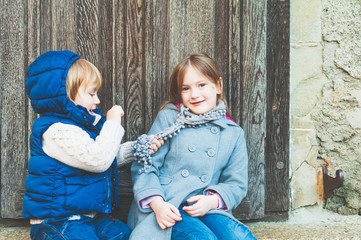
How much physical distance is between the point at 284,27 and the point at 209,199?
1115mm

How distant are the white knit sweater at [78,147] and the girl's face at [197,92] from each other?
17.8 inches

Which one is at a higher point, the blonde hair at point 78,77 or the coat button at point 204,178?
the blonde hair at point 78,77

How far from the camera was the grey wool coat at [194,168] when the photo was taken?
1.76 meters

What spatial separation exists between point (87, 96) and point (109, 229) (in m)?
0.65

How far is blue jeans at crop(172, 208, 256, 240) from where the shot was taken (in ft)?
5.35

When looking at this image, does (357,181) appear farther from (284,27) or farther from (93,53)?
(93,53)

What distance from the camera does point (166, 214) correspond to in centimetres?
164

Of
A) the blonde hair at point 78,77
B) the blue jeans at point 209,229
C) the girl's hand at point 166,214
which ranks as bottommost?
the blue jeans at point 209,229

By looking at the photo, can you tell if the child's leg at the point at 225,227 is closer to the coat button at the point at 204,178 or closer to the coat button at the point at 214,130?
the coat button at the point at 204,178

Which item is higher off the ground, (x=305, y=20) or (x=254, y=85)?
(x=305, y=20)

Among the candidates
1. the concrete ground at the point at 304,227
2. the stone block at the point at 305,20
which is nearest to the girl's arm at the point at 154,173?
the concrete ground at the point at 304,227

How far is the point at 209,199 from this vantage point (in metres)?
1.73

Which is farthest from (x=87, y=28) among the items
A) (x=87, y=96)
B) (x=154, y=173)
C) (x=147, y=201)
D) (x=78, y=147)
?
(x=147, y=201)

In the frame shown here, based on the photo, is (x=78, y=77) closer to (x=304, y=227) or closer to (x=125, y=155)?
(x=125, y=155)
